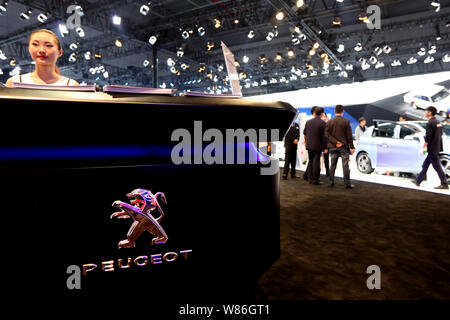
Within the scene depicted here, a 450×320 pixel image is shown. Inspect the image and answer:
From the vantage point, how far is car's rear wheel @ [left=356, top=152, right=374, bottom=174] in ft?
22.3

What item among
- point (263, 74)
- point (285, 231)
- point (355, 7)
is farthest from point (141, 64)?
point (285, 231)

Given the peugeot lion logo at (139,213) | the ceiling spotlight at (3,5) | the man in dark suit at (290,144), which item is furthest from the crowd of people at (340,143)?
the ceiling spotlight at (3,5)

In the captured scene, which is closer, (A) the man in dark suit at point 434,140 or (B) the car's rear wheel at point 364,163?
(A) the man in dark suit at point 434,140

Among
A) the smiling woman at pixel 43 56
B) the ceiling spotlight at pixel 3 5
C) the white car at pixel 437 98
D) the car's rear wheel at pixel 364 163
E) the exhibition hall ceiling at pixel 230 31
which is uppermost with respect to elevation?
the exhibition hall ceiling at pixel 230 31

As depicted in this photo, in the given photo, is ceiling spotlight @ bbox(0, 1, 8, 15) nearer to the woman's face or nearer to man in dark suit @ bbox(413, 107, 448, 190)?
the woman's face

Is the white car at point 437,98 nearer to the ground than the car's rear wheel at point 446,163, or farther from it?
farther from it

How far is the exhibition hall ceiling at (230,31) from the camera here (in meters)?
8.32

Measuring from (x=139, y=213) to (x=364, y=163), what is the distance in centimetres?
704

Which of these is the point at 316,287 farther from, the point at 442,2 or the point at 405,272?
the point at 442,2

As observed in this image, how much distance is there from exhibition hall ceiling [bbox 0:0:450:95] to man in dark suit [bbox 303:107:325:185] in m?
3.72

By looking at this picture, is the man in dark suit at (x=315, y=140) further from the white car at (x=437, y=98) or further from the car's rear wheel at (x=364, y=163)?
the white car at (x=437, y=98)

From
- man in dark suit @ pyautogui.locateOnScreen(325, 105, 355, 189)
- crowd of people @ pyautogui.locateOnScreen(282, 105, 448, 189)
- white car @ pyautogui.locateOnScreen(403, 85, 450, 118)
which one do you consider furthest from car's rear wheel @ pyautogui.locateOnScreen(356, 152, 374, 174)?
white car @ pyautogui.locateOnScreen(403, 85, 450, 118)
